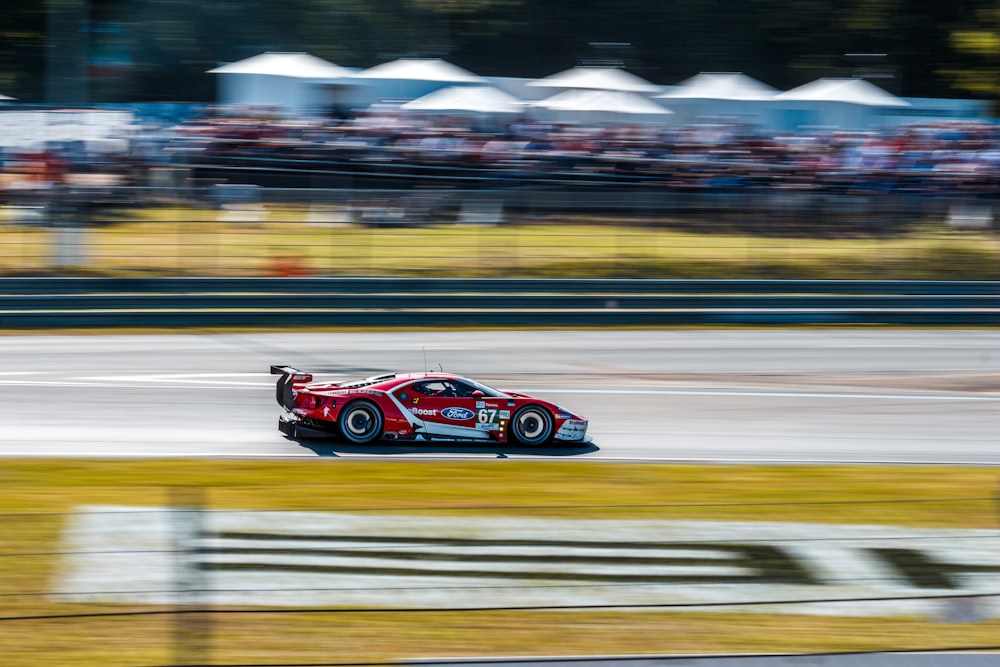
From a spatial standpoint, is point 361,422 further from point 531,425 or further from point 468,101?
point 468,101

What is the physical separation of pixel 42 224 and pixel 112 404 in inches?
299

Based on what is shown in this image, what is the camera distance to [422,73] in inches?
1246

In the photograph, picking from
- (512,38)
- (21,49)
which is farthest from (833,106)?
(21,49)

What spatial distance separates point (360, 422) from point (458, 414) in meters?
0.98

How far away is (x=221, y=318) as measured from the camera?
1939 centimetres

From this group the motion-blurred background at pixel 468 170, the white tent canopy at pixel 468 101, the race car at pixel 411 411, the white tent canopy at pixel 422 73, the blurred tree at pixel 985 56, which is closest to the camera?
the race car at pixel 411 411

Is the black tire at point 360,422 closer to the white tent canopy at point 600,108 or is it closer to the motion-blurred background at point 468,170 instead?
the motion-blurred background at point 468,170

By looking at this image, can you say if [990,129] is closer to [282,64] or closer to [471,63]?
[282,64]

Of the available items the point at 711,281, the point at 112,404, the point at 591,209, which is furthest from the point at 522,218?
the point at 112,404

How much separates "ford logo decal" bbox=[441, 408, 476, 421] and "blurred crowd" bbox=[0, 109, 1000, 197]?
15180 mm

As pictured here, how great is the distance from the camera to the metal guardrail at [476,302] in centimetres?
1912

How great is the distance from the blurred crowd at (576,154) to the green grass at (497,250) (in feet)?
13.4

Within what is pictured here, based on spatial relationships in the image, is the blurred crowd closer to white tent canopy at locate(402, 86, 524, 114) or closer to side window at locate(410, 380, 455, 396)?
white tent canopy at locate(402, 86, 524, 114)

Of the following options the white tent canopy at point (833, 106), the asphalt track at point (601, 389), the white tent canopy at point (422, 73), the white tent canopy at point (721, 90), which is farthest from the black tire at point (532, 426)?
the white tent canopy at point (833, 106)
